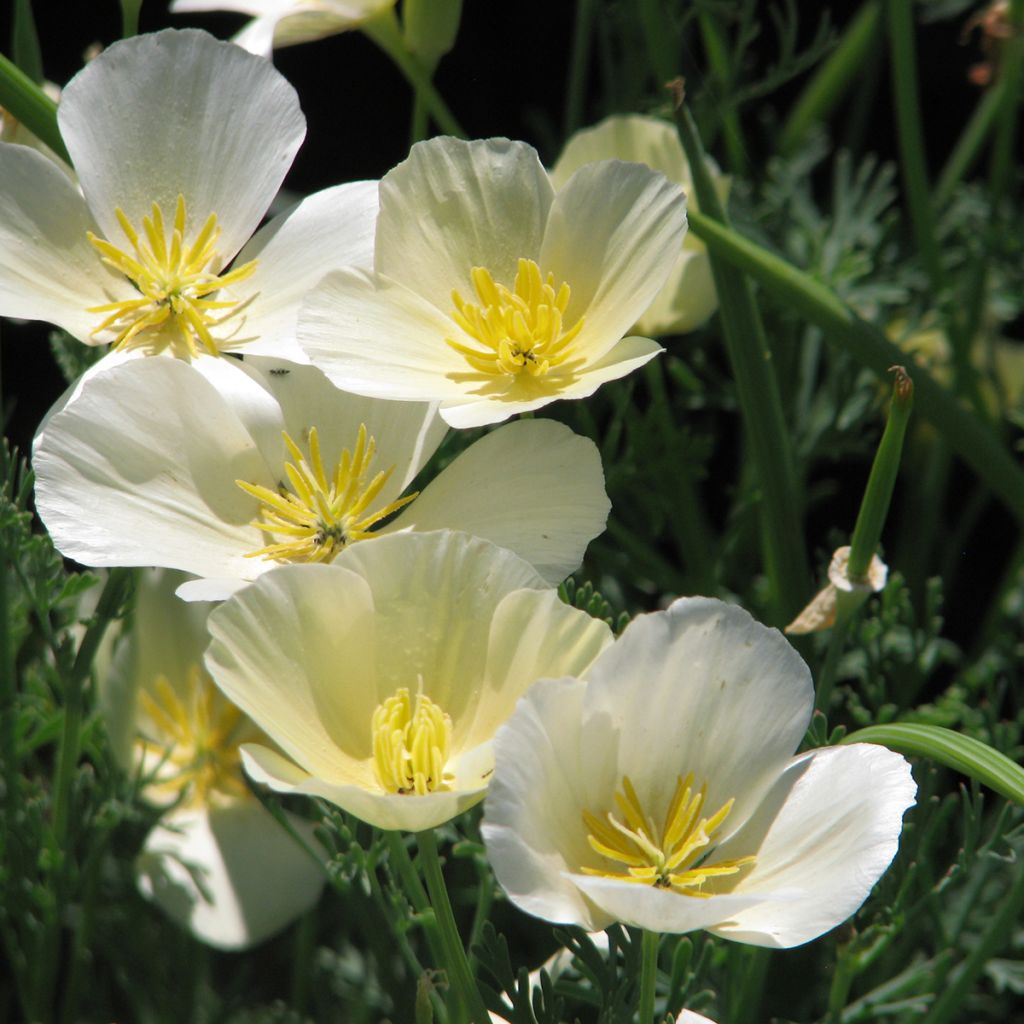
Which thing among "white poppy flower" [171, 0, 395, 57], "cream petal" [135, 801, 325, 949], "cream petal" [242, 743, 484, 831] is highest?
"white poppy flower" [171, 0, 395, 57]

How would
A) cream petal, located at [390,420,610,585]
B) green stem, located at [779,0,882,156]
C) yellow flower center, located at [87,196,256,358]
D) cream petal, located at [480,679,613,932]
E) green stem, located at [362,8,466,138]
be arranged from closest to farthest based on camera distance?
cream petal, located at [480,679,613,932]
cream petal, located at [390,420,610,585]
yellow flower center, located at [87,196,256,358]
green stem, located at [362,8,466,138]
green stem, located at [779,0,882,156]

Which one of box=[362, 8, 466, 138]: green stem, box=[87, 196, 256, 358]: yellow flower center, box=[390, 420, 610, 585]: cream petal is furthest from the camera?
box=[362, 8, 466, 138]: green stem

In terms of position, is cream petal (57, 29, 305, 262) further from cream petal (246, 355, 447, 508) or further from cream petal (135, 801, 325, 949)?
cream petal (135, 801, 325, 949)

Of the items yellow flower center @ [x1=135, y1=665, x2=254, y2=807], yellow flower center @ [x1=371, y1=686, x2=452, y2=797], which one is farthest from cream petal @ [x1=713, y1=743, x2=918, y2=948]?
yellow flower center @ [x1=135, y1=665, x2=254, y2=807]

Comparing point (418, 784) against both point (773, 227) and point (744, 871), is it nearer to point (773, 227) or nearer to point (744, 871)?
point (744, 871)

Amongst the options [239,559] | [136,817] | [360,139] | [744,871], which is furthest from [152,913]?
[360,139]

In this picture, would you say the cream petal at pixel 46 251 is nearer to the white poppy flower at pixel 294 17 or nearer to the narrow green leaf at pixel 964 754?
the white poppy flower at pixel 294 17

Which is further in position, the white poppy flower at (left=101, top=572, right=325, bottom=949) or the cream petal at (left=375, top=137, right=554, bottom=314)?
the white poppy flower at (left=101, top=572, right=325, bottom=949)

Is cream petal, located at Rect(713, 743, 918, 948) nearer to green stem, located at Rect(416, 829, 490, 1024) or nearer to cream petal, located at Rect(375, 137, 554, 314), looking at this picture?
green stem, located at Rect(416, 829, 490, 1024)

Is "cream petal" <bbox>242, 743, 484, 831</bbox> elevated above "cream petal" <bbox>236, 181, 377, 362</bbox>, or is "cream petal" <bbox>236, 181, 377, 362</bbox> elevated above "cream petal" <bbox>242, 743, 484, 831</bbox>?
"cream petal" <bbox>236, 181, 377, 362</bbox>
